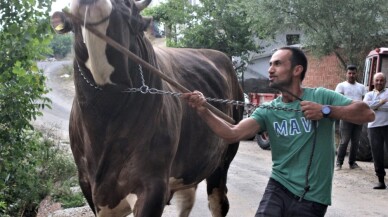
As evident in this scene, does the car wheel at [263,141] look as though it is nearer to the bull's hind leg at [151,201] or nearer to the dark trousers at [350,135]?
the dark trousers at [350,135]

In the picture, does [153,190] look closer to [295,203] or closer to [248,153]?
[295,203]

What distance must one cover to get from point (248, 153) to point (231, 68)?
859 cm

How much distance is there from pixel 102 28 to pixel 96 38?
7cm

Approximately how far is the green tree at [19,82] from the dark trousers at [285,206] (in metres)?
3.29

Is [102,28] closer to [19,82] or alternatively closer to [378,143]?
[19,82]

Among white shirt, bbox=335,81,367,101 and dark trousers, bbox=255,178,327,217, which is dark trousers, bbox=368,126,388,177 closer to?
white shirt, bbox=335,81,367,101

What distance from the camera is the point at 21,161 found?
759 centimetres

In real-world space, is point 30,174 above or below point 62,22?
below

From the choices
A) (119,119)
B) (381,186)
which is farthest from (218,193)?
(381,186)

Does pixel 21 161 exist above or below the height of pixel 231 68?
below

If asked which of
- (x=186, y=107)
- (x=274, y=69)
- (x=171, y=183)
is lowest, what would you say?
(x=171, y=183)

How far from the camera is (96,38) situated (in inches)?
152

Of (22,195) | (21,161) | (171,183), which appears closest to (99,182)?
(171,183)

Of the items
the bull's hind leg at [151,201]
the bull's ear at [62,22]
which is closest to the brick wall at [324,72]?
the bull's hind leg at [151,201]
